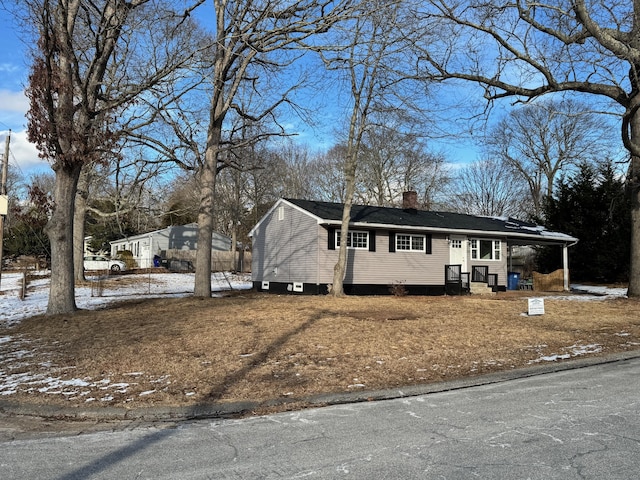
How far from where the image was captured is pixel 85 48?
47.7 ft

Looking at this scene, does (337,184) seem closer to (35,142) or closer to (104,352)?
(35,142)

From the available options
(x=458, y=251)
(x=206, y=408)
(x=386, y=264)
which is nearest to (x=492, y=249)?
(x=458, y=251)

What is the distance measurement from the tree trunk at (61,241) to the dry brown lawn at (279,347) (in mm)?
617

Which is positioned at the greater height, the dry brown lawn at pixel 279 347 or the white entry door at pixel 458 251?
the white entry door at pixel 458 251

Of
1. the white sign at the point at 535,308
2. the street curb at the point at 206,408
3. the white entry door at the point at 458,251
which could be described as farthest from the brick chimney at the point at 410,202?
the street curb at the point at 206,408

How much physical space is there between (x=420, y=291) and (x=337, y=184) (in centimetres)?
2601

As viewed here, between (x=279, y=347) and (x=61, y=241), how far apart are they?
24.4 ft

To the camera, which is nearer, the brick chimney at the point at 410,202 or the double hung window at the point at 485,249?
the double hung window at the point at 485,249

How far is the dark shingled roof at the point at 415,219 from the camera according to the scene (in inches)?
832

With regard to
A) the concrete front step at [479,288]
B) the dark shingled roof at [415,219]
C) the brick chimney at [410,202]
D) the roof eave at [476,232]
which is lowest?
the concrete front step at [479,288]

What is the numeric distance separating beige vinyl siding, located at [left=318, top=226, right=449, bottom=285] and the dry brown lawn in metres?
6.72

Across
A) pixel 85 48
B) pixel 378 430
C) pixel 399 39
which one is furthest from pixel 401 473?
pixel 85 48

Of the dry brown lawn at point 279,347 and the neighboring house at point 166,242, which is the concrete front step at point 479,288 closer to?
the dry brown lawn at point 279,347

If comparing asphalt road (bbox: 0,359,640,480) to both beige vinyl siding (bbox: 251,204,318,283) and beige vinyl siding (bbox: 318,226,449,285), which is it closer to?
beige vinyl siding (bbox: 318,226,449,285)
